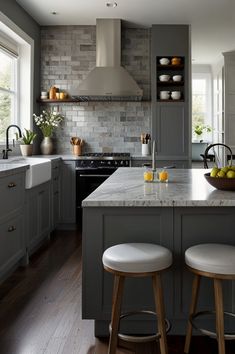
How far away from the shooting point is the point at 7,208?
3.23m

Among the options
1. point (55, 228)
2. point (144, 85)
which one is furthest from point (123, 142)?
point (55, 228)

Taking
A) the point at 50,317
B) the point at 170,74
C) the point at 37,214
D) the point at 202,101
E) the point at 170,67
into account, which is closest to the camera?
the point at 50,317

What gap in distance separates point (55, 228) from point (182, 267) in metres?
3.36

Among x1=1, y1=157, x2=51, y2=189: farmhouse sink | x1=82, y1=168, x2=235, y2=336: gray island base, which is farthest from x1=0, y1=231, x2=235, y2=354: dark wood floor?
x1=1, y1=157, x2=51, y2=189: farmhouse sink

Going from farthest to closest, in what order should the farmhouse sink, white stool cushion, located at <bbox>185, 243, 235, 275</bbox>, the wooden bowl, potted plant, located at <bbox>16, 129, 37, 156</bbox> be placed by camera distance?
1. potted plant, located at <bbox>16, 129, 37, 156</bbox>
2. the farmhouse sink
3. the wooden bowl
4. white stool cushion, located at <bbox>185, 243, 235, 275</bbox>

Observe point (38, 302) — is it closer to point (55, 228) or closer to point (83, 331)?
point (83, 331)

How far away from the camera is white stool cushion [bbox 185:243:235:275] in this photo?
72.6 inches

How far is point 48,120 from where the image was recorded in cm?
611

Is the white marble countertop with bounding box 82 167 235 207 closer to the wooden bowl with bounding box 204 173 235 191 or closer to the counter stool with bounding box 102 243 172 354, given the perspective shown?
the wooden bowl with bounding box 204 173 235 191

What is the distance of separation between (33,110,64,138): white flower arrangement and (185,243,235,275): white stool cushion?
172 inches

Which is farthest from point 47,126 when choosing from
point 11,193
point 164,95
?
point 11,193

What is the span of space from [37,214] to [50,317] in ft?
5.78

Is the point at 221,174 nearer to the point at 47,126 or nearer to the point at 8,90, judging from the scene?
the point at 8,90

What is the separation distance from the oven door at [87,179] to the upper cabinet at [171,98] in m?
0.96
